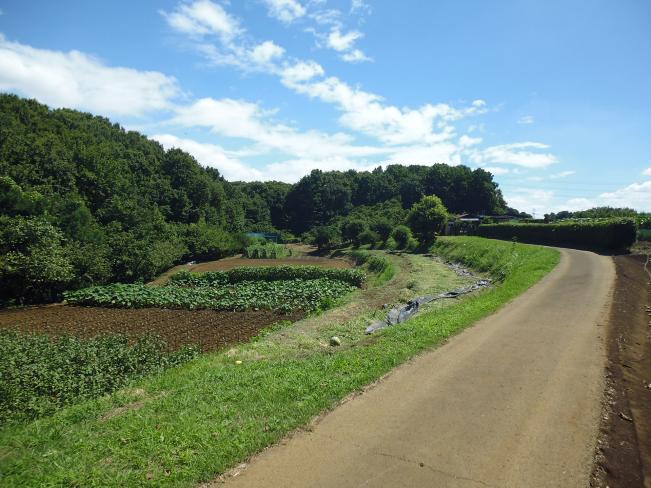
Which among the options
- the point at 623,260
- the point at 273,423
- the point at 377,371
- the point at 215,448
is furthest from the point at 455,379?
the point at 623,260

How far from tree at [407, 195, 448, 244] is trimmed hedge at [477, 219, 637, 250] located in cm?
779

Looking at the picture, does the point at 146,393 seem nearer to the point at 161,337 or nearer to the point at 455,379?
the point at 455,379

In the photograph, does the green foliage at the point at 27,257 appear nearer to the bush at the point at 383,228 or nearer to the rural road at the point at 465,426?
the rural road at the point at 465,426


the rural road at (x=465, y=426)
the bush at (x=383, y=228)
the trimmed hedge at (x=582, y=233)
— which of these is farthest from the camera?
the bush at (x=383, y=228)

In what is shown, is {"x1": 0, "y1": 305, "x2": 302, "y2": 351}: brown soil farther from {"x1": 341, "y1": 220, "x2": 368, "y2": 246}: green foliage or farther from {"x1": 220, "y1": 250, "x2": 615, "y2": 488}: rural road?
{"x1": 341, "y1": 220, "x2": 368, "y2": 246}: green foliage

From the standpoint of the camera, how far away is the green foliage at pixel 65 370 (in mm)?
8977

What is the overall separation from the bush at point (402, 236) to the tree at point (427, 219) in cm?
227

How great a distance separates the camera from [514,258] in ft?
93.2

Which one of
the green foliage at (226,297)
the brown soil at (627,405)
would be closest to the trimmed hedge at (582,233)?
the brown soil at (627,405)

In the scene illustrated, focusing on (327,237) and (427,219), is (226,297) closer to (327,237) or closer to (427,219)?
(427,219)

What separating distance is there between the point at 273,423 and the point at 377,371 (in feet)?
9.71

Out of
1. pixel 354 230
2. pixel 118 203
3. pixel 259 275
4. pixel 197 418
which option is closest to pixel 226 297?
pixel 259 275

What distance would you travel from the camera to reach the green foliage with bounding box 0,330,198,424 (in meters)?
8.98

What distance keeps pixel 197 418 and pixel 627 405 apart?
8.03 m
